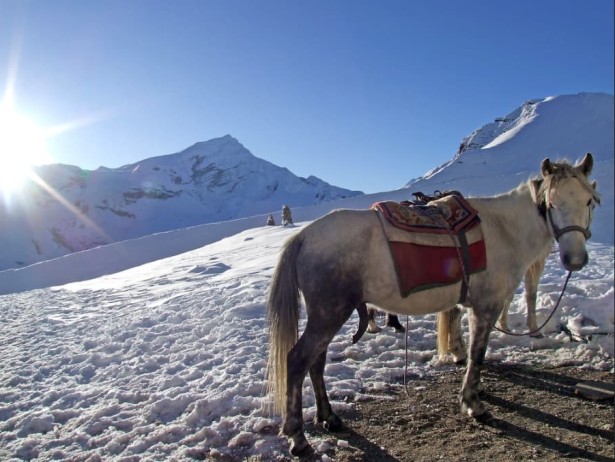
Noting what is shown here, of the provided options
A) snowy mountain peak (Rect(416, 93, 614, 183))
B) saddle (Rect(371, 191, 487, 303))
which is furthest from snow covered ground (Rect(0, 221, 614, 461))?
snowy mountain peak (Rect(416, 93, 614, 183))

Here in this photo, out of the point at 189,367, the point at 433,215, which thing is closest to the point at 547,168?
the point at 433,215

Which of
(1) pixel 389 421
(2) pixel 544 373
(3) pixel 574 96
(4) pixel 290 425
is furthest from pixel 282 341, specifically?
(3) pixel 574 96

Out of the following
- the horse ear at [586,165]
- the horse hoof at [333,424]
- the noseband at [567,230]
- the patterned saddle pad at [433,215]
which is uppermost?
the horse ear at [586,165]

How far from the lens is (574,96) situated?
65.4m

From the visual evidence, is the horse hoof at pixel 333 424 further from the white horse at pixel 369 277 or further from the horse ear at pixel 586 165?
the horse ear at pixel 586 165

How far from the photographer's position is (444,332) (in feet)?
15.2

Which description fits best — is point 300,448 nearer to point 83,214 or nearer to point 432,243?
point 432,243

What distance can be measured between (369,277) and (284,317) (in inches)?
30.6

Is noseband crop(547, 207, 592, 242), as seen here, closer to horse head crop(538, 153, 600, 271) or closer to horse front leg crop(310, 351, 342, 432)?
horse head crop(538, 153, 600, 271)

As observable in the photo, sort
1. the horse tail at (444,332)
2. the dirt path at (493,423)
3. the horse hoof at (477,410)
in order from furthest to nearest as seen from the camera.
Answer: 1. the horse tail at (444,332)
2. the horse hoof at (477,410)
3. the dirt path at (493,423)

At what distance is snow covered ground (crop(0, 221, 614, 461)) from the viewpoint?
3.62 metres

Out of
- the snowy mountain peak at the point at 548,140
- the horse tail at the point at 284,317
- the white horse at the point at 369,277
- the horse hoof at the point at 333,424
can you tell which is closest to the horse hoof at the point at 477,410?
the white horse at the point at 369,277

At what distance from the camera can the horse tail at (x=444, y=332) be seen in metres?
4.61

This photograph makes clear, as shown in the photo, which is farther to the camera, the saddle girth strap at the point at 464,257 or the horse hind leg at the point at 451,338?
the horse hind leg at the point at 451,338
